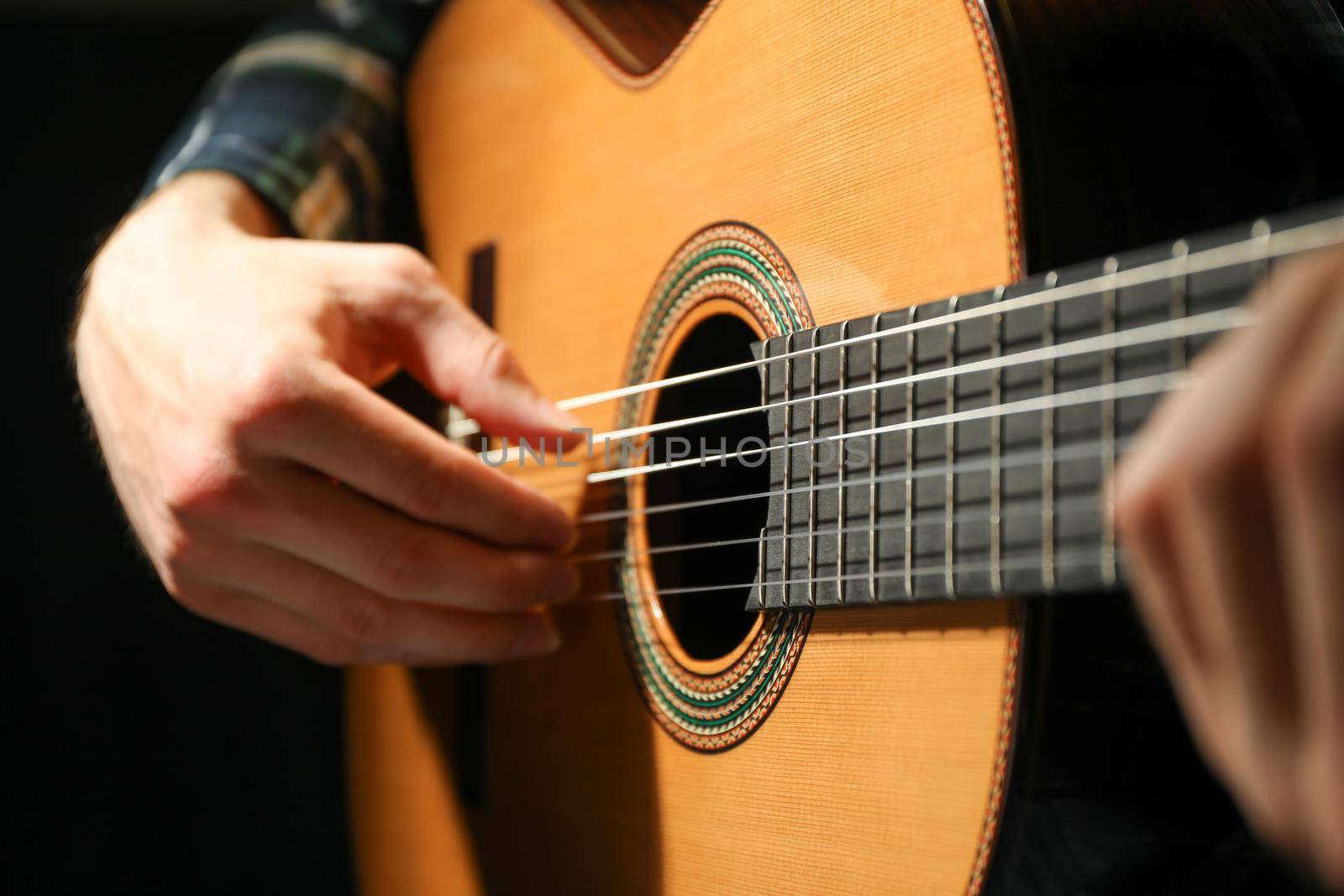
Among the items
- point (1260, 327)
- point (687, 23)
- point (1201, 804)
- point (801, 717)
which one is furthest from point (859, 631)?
point (687, 23)

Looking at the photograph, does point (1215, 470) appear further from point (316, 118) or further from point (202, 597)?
point (316, 118)

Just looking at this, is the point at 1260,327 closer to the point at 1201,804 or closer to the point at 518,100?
the point at 1201,804

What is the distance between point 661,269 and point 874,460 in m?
0.29

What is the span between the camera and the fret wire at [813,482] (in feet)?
1.81

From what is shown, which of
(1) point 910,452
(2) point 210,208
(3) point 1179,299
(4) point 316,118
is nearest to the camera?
(3) point 1179,299

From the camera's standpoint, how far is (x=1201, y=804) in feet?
1.56

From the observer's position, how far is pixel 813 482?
556 mm

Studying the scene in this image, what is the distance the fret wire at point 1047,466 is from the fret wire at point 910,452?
7 centimetres

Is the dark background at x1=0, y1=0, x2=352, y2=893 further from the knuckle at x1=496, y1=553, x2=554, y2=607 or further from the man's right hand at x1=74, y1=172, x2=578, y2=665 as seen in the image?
the knuckle at x1=496, y1=553, x2=554, y2=607

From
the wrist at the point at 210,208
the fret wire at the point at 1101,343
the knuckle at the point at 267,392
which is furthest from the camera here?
the wrist at the point at 210,208

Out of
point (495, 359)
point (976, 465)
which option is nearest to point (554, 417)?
point (495, 359)

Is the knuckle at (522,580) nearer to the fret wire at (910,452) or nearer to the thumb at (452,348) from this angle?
the thumb at (452,348)

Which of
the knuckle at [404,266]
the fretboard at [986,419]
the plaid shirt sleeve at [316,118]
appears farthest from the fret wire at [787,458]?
the plaid shirt sleeve at [316,118]

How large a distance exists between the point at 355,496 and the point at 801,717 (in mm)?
342
